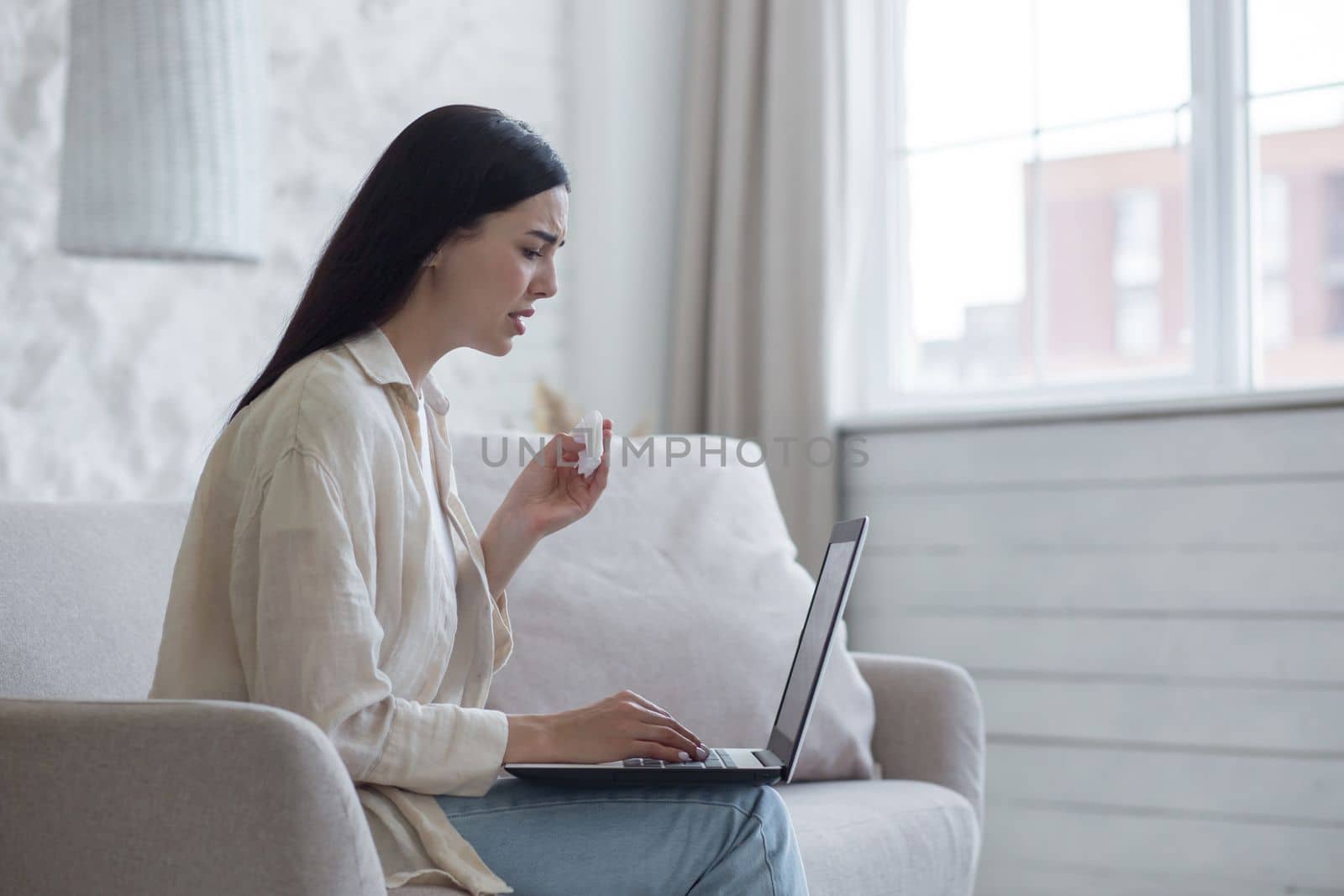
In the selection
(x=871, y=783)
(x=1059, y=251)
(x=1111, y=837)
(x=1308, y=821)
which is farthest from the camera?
(x=1059, y=251)

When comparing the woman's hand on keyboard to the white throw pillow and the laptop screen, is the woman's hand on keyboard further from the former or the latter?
the white throw pillow

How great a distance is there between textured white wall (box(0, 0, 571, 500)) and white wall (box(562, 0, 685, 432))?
0.34ft

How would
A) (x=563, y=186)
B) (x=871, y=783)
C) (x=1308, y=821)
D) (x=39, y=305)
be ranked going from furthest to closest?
(x=1308, y=821) < (x=39, y=305) < (x=871, y=783) < (x=563, y=186)

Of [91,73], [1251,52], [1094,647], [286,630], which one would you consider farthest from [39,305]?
[1251,52]

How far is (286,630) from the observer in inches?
40.5

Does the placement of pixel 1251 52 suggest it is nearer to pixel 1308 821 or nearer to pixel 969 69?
pixel 969 69

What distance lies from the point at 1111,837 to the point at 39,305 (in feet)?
6.66

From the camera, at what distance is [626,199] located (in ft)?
10.3

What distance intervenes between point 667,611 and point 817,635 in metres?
0.39

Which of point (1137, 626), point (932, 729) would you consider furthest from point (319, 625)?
point (1137, 626)

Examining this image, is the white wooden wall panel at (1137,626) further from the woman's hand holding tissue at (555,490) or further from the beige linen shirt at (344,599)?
the beige linen shirt at (344,599)

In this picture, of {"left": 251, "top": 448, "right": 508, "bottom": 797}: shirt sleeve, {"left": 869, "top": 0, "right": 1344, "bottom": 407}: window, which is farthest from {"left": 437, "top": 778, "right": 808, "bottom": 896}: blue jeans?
{"left": 869, "top": 0, "right": 1344, "bottom": 407}: window

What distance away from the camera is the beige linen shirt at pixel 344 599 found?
3.38 feet

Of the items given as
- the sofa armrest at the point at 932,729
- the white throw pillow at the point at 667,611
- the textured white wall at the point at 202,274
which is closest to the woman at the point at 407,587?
the white throw pillow at the point at 667,611
